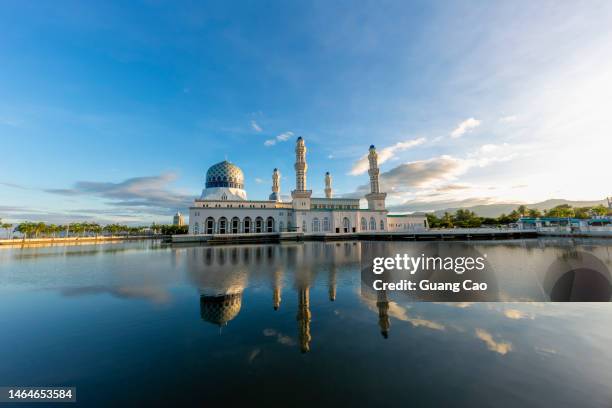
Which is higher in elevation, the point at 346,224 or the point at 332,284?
the point at 346,224

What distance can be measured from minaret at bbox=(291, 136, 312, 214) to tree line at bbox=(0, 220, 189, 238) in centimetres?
5893

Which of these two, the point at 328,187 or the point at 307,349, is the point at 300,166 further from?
the point at 307,349

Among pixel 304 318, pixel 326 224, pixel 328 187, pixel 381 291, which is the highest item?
pixel 328 187

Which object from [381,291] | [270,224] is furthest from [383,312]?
[270,224]

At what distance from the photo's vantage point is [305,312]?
974cm

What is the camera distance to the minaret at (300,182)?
72.9 m

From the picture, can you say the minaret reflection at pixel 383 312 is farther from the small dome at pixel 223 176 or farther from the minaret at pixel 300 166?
the small dome at pixel 223 176

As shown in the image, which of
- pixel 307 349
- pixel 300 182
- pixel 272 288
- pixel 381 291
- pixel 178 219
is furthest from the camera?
pixel 178 219

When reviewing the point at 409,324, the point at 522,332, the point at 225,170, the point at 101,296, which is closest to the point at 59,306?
the point at 101,296

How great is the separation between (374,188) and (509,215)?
203 ft

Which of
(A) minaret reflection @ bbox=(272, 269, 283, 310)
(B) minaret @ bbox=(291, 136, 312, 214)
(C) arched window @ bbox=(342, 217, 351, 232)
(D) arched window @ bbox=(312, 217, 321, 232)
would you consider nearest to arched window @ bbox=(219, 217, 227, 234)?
(B) minaret @ bbox=(291, 136, 312, 214)

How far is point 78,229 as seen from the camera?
329 feet

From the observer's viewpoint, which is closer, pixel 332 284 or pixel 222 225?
pixel 332 284

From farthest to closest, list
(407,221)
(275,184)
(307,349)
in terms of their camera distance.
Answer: (275,184) → (407,221) → (307,349)
